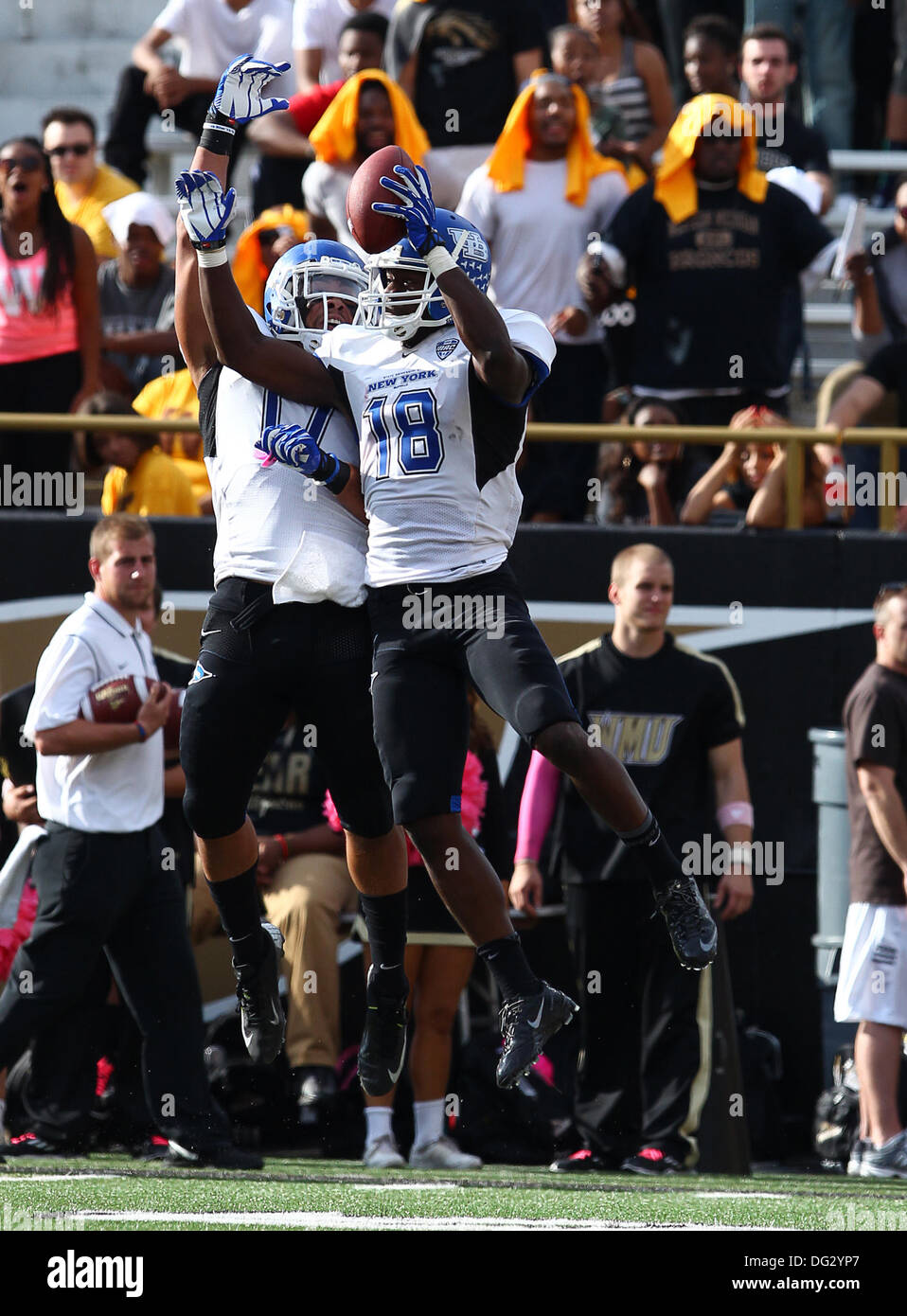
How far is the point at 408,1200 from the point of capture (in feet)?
21.2

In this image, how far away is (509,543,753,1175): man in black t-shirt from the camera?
7973 mm

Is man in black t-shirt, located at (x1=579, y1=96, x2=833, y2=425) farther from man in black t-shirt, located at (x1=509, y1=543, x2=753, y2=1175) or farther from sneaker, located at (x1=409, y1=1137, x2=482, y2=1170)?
sneaker, located at (x1=409, y1=1137, x2=482, y2=1170)

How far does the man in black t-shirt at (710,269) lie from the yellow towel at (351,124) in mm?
1027

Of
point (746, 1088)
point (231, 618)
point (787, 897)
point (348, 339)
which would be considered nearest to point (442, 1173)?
point (746, 1088)

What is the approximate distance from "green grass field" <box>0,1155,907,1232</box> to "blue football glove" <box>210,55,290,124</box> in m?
2.88

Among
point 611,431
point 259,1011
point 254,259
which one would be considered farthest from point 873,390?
point 259,1011

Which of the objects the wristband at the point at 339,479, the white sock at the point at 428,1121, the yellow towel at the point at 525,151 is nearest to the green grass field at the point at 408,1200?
the white sock at the point at 428,1121

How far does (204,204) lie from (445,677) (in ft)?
4.56

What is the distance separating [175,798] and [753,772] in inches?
96.4

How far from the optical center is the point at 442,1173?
7602 mm

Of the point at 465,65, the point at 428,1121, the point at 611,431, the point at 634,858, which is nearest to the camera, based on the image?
the point at 428,1121

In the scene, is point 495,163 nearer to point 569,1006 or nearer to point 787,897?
point 787,897

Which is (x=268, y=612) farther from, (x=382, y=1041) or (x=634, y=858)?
(x=634, y=858)

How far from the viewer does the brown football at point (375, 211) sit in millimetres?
5523
